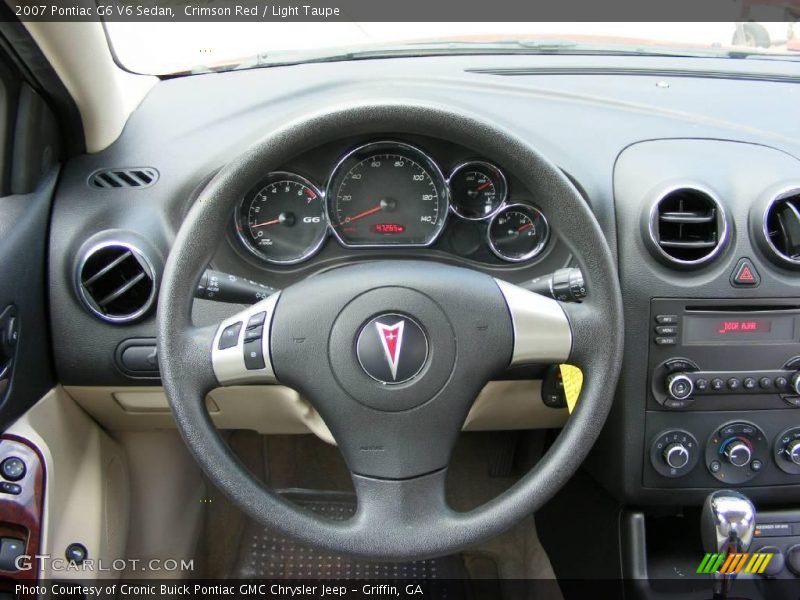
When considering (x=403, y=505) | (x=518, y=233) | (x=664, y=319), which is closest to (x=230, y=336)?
(x=403, y=505)

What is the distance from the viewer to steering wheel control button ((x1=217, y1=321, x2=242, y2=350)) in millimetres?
1213

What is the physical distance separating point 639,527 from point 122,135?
5.14 feet

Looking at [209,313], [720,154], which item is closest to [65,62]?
[209,313]

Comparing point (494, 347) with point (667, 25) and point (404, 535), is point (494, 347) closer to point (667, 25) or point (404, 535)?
point (404, 535)

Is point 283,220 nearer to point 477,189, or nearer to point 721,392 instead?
point 477,189

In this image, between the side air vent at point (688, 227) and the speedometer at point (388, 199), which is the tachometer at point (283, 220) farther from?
the side air vent at point (688, 227)

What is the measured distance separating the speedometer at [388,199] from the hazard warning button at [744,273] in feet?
2.15

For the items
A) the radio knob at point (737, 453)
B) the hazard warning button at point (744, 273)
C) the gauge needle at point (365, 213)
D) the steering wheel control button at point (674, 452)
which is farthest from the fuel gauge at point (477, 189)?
the radio knob at point (737, 453)

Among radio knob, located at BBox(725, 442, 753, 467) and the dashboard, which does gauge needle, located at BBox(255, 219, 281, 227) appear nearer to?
the dashboard

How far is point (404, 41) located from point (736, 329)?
1088 millimetres

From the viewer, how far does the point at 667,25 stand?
6.23ft

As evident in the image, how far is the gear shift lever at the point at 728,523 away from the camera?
1451mm

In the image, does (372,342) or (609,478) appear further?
(609,478)

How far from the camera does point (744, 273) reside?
1541 millimetres
